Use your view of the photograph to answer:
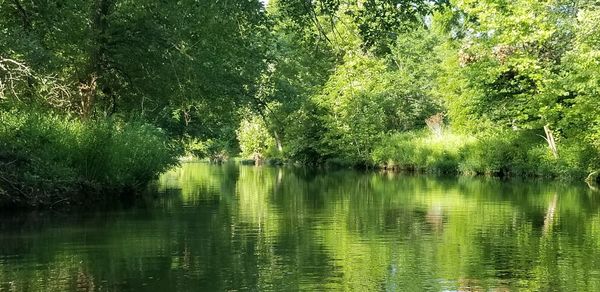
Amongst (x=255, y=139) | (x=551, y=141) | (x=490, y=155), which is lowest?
(x=490, y=155)

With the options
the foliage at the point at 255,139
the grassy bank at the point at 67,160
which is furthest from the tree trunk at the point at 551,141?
the foliage at the point at 255,139

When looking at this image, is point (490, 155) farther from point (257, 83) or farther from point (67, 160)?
point (67, 160)

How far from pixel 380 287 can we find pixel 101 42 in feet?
43.9

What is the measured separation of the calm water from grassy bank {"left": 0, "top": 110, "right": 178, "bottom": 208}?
926 millimetres

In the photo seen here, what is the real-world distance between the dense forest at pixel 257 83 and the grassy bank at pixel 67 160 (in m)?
0.04

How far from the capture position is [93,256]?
8.88 m

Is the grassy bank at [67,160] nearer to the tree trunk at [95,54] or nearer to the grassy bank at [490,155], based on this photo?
the tree trunk at [95,54]

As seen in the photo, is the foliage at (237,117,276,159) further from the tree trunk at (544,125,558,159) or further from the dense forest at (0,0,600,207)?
the tree trunk at (544,125,558,159)

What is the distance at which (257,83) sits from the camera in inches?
862

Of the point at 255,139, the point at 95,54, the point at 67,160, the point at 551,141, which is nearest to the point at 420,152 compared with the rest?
the point at 551,141

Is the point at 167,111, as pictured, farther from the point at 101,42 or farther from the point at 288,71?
the point at 101,42

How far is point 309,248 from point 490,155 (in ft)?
78.7

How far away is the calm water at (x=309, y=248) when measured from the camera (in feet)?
23.8

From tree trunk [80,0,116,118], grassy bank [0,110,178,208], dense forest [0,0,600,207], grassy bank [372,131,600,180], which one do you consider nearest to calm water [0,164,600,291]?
grassy bank [0,110,178,208]
